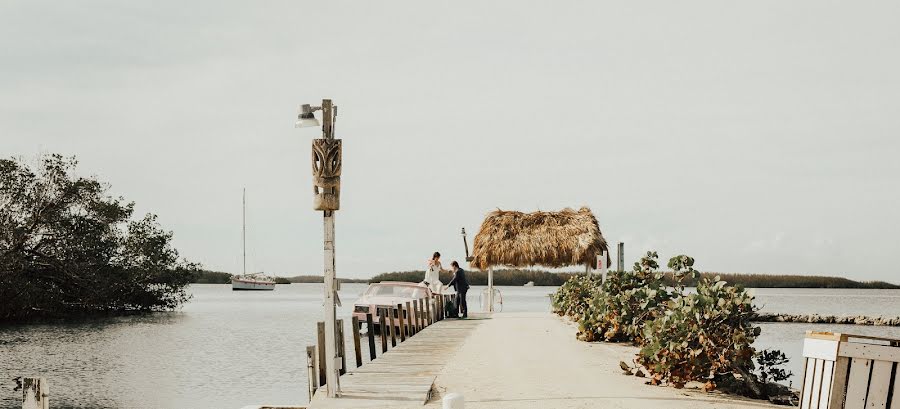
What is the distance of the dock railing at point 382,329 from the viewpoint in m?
14.3

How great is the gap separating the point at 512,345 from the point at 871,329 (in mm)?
27100

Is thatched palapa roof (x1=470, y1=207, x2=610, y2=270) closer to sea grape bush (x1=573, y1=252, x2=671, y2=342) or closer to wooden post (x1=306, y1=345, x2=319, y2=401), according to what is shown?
sea grape bush (x1=573, y1=252, x2=671, y2=342)

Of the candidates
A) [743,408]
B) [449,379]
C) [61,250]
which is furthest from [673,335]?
[61,250]

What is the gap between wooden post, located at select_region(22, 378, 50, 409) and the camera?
9109mm

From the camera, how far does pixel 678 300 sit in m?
12.5

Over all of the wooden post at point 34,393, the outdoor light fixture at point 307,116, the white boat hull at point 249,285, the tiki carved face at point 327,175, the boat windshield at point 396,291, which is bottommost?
the white boat hull at point 249,285

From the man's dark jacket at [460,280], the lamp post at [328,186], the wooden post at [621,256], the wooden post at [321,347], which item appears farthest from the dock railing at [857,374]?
the man's dark jacket at [460,280]

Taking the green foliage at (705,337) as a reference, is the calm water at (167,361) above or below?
below

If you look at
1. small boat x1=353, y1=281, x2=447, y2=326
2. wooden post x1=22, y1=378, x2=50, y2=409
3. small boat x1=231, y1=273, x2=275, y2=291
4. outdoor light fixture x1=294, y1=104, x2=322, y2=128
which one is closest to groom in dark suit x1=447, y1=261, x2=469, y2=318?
small boat x1=353, y1=281, x2=447, y2=326

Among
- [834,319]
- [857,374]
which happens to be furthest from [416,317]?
[834,319]

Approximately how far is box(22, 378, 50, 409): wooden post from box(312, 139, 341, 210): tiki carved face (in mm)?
3739

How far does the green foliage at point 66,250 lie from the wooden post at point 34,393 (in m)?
36.9

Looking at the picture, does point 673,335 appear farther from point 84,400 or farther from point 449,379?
point 84,400

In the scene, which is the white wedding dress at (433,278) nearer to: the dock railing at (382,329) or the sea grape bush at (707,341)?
the dock railing at (382,329)
